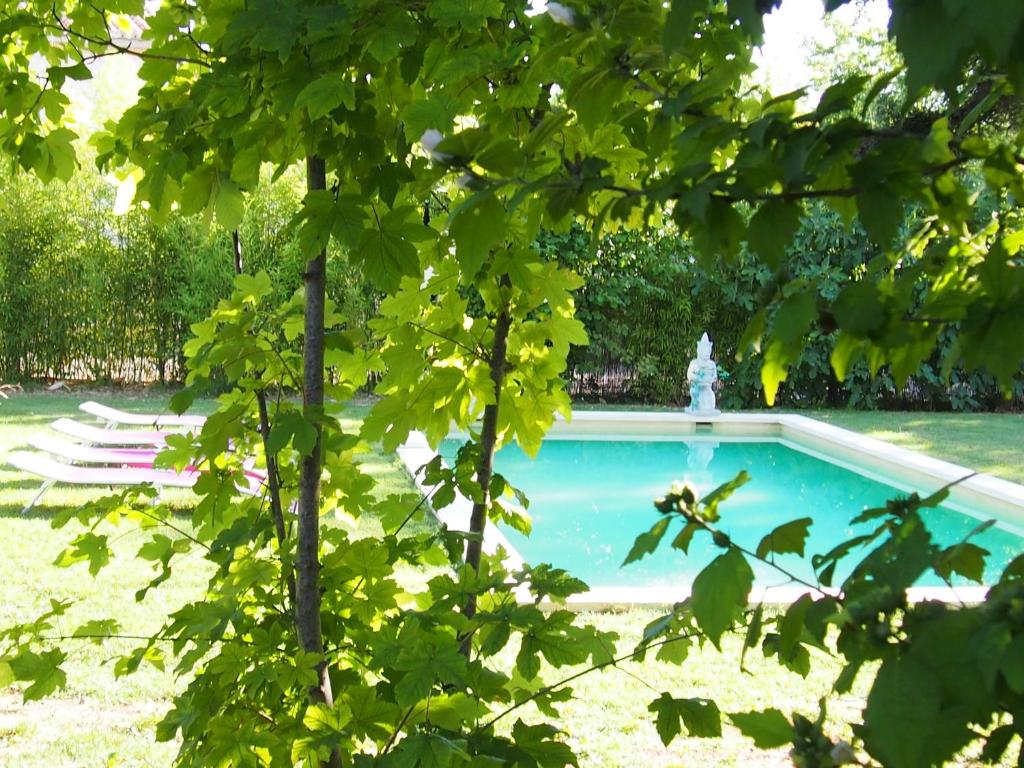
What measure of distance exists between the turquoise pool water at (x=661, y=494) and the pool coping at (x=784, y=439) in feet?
0.56

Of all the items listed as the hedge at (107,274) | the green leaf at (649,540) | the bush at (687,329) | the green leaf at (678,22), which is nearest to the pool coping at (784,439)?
the bush at (687,329)

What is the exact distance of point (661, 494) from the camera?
6152mm

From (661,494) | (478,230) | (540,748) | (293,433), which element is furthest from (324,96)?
→ (661,494)

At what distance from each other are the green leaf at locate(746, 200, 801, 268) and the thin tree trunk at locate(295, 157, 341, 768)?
101cm

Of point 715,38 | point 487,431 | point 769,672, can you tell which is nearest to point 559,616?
point 487,431

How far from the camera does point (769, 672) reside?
385 centimetres

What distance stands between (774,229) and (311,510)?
110cm

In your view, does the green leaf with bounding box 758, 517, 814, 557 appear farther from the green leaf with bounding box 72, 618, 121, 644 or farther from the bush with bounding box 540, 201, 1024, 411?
the bush with bounding box 540, 201, 1024, 411

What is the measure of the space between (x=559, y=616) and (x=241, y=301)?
2.75 feet

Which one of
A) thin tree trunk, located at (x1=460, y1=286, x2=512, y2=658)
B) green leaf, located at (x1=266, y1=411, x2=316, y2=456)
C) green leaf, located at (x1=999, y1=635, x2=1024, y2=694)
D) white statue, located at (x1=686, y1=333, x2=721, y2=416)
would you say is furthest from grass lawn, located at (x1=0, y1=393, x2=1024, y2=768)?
white statue, located at (x1=686, y1=333, x2=721, y2=416)

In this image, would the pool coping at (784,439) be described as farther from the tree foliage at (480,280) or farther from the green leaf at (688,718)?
the green leaf at (688,718)

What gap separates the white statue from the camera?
1116 centimetres

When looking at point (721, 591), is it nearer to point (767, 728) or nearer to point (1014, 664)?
point (767, 728)

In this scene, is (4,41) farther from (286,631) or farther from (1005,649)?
(1005,649)
